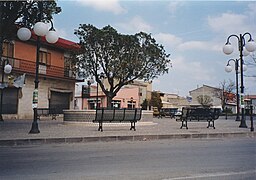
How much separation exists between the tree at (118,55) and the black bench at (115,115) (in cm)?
1170

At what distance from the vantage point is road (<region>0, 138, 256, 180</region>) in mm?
5457

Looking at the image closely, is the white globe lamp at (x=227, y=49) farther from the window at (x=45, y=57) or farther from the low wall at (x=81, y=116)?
the window at (x=45, y=57)

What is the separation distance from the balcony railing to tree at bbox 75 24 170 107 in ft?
14.4

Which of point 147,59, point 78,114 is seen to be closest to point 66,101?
point 147,59

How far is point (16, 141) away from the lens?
10.2 meters

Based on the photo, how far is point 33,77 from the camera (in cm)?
2908

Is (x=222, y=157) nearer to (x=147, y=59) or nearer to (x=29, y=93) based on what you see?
(x=147, y=59)

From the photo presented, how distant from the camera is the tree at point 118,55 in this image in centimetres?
2653

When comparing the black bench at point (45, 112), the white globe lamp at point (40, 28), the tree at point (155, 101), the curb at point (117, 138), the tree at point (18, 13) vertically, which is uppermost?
the tree at point (18, 13)

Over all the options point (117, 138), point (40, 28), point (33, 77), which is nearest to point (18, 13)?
point (40, 28)

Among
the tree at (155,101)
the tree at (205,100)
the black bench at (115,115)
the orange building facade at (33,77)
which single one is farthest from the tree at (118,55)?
the tree at (205,100)

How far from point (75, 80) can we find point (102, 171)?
2814cm

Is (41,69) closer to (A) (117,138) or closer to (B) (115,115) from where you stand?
(B) (115,115)

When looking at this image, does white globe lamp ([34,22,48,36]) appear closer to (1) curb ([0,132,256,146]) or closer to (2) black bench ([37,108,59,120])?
(1) curb ([0,132,256,146])
